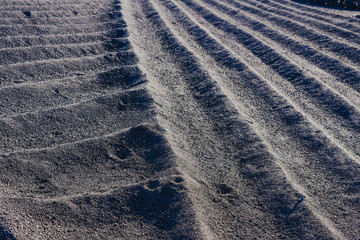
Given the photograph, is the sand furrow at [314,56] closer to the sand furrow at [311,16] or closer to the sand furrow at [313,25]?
the sand furrow at [313,25]

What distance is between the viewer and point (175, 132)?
157 inches

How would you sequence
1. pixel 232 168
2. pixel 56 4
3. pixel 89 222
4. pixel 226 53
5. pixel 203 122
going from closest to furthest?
pixel 89 222 < pixel 232 168 < pixel 203 122 < pixel 226 53 < pixel 56 4

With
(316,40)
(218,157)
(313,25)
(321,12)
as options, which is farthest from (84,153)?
(321,12)

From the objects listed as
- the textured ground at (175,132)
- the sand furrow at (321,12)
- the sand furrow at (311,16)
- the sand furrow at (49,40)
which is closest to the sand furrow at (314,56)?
the textured ground at (175,132)

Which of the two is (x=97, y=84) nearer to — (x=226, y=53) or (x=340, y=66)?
(x=226, y=53)

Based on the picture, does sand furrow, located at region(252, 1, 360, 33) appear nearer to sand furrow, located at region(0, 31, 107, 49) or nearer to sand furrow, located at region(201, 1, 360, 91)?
sand furrow, located at region(201, 1, 360, 91)

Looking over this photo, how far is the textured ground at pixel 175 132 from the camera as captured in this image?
2.80 m

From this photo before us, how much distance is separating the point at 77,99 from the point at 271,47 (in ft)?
13.5

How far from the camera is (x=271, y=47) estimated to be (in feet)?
21.1

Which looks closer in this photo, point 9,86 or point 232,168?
point 232,168

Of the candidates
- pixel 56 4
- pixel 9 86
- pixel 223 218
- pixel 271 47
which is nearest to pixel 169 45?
pixel 271 47

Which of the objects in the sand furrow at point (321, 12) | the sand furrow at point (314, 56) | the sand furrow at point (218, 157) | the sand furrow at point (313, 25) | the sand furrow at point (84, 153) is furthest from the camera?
the sand furrow at point (321, 12)

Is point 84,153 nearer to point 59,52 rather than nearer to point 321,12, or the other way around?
point 59,52

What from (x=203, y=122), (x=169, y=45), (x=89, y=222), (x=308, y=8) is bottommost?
(x=89, y=222)
